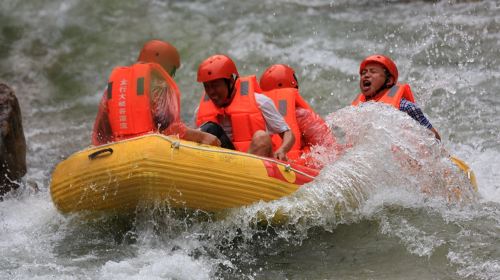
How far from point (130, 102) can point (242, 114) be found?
3.08 ft

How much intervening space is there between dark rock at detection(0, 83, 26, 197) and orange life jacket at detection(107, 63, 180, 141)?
6.08 feet

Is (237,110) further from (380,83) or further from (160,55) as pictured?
(380,83)

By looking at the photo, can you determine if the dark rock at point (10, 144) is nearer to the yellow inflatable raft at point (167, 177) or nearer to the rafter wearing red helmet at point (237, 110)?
the yellow inflatable raft at point (167, 177)

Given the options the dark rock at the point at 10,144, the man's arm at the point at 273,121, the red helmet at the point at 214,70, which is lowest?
the dark rock at the point at 10,144

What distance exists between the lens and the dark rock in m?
8.02

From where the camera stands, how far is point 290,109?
762cm

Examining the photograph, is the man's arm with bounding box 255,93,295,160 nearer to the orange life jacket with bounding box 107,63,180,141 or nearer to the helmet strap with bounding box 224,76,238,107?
the helmet strap with bounding box 224,76,238,107

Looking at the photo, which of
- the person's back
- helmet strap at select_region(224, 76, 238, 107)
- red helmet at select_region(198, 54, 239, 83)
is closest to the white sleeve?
helmet strap at select_region(224, 76, 238, 107)

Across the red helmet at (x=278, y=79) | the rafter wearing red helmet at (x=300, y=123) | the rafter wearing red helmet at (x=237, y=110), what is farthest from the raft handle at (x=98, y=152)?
the red helmet at (x=278, y=79)

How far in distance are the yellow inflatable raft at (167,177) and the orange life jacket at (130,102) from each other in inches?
14.9

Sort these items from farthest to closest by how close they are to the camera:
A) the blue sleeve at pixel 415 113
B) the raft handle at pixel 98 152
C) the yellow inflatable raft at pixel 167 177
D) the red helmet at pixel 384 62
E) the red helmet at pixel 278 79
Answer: the red helmet at pixel 278 79
the red helmet at pixel 384 62
the blue sleeve at pixel 415 113
the raft handle at pixel 98 152
the yellow inflatable raft at pixel 167 177

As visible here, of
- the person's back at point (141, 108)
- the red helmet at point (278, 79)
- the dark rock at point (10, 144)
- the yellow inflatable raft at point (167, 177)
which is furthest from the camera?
the red helmet at point (278, 79)

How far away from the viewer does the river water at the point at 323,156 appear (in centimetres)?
607

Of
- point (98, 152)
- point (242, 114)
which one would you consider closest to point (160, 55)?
point (242, 114)
